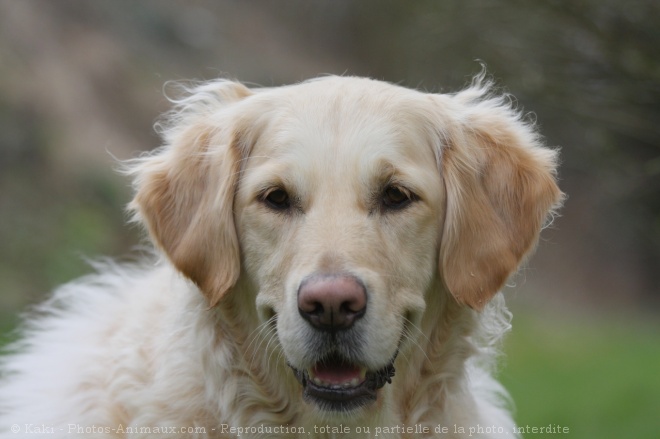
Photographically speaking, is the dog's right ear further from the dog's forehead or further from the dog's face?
the dog's forehead

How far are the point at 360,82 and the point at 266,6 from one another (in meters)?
18.3

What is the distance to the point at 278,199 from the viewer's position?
160 inches

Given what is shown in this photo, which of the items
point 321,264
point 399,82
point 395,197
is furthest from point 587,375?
point 321,264

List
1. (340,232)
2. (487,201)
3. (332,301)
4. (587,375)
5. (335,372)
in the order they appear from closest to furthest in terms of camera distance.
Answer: (332,301), (340,232), (335,372), (487,201), (587,375)

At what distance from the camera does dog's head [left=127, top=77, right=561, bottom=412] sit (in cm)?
378

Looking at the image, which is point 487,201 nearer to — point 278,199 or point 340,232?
point 340,232

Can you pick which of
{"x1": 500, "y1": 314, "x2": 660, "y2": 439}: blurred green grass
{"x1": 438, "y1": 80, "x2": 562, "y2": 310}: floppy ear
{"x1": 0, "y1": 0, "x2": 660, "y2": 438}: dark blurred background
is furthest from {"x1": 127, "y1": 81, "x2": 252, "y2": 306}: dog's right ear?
{"x1": 500, "y1": 314, "x2": 660, "y2": 439}: blurred green grass

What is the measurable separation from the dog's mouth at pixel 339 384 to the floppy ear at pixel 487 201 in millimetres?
523

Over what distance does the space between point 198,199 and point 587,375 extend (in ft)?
23.7

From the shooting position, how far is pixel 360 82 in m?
4.29

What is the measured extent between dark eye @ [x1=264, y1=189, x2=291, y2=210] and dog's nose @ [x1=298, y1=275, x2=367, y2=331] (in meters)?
0.50

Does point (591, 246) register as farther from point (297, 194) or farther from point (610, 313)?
point (297, 194)

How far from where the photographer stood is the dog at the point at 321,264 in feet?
12.7

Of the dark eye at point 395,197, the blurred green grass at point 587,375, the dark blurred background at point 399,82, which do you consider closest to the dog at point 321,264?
the dark eye at point 395,197
